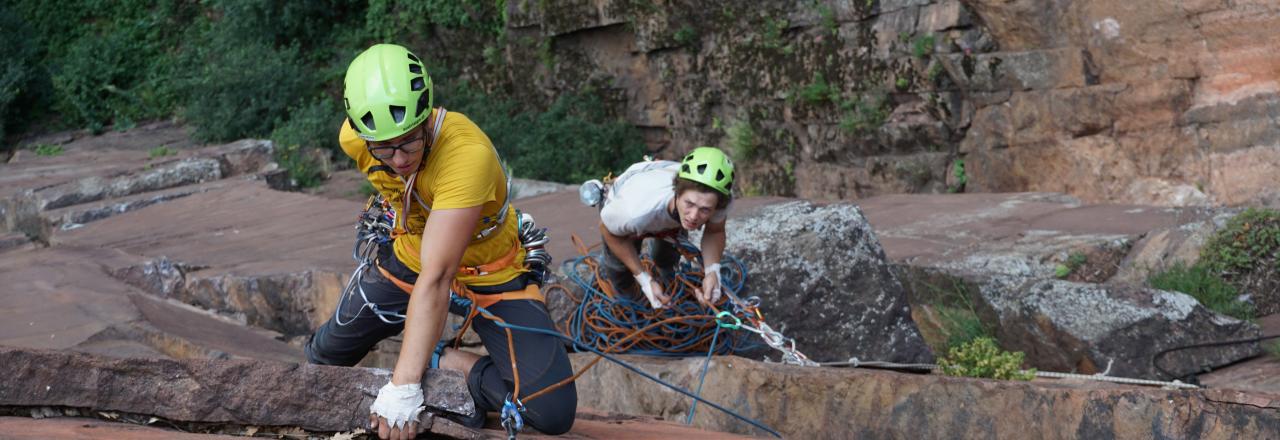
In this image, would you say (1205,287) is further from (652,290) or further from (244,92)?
(244,92)

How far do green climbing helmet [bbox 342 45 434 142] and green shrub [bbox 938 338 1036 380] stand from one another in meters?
2.76

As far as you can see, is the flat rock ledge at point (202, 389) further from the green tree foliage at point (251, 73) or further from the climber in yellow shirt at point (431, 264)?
the green tree foliage at point (251, 73)

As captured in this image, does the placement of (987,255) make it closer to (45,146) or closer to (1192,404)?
(1192,404)

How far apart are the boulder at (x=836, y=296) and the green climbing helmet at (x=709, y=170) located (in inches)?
36.6

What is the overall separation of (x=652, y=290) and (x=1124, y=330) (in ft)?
7.96

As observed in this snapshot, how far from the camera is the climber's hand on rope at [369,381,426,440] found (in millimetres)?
3025

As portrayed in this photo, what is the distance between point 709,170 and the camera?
4.73m

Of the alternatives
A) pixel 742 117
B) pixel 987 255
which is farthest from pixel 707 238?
pixel 742 117

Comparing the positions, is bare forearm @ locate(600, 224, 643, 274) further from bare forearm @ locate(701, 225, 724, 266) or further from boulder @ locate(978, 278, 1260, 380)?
boulder @ locate(978, 278, 1260, 380)

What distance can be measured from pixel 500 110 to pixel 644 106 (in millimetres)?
2085

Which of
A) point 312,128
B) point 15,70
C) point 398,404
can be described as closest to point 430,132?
point 398,404

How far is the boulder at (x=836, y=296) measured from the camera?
18.2 ft

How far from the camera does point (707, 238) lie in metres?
5.11

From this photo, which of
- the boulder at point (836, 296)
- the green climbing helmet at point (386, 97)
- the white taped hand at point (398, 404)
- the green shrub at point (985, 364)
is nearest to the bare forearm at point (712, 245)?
the boulder at point (836, 296)
